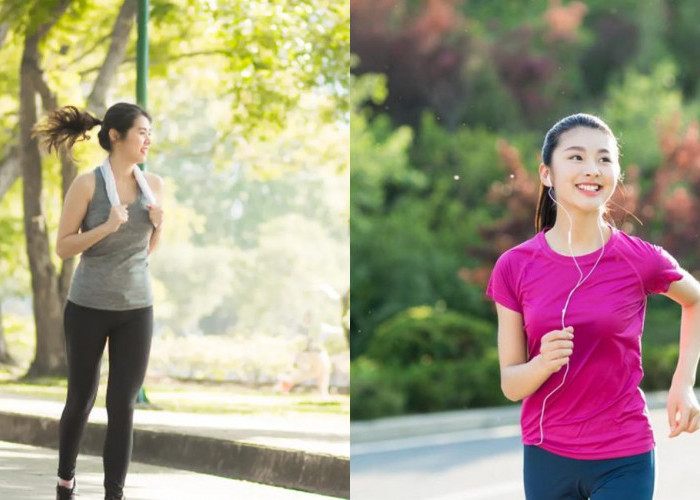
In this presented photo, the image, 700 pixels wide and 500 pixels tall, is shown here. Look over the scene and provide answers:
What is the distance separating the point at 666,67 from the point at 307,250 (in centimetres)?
480

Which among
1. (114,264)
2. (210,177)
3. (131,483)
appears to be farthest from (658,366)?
(114,264)

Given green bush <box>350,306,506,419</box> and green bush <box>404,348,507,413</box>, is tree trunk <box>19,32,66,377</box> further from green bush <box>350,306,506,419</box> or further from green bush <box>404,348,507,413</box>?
green bush <box>404,348,507,413</box>

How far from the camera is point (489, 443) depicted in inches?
398

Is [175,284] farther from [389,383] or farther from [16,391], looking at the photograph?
[16,391]

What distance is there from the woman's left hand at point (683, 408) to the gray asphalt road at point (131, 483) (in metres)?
2.92

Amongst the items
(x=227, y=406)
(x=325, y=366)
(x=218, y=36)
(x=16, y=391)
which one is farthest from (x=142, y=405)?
(x=325, y=366)

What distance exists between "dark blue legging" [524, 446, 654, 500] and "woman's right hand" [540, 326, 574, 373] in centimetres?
19

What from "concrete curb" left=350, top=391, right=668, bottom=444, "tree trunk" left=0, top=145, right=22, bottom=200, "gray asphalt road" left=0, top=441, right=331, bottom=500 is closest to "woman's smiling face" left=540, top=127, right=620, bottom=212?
"gray asphalt road" left=0, top=441, right=331, bottom=500

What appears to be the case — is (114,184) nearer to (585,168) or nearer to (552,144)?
(552,144)

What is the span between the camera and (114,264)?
14.6 ft

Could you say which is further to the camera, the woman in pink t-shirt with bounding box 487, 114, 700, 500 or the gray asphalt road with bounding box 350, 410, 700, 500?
the gray asphalt road with bounding box 350, 410, 700, 500

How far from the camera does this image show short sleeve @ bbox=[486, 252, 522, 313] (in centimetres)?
276

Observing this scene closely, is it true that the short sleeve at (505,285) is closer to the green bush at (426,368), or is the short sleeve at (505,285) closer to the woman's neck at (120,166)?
the woman's neck at (120,166)

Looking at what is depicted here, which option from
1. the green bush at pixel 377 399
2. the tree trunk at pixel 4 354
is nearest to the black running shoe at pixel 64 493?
the tree trunk at pixel 4 354
